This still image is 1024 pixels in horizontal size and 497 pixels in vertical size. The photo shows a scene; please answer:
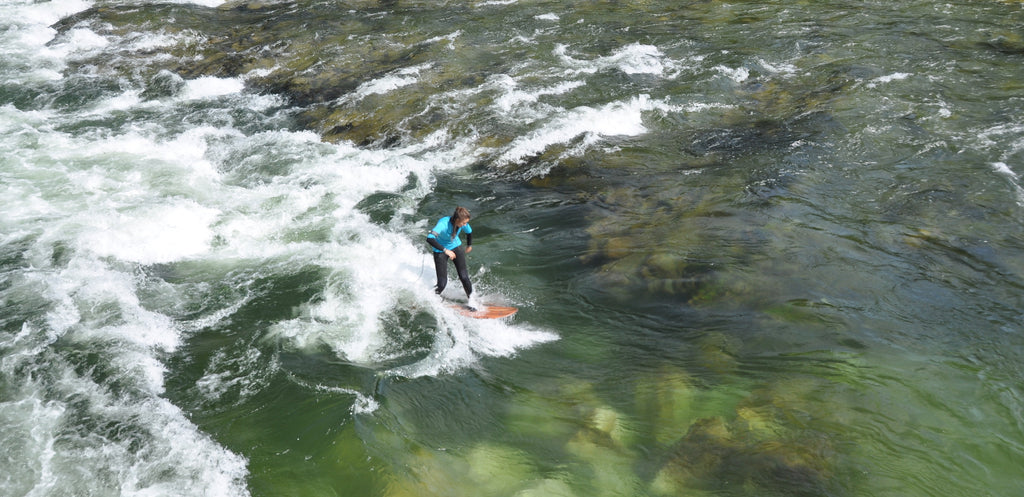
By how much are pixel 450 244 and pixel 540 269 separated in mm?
1445

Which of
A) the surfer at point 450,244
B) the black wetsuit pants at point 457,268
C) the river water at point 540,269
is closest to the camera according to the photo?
the river water at point 540,269

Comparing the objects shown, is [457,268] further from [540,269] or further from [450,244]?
[540,269]

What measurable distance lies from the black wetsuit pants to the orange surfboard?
9.8 inches

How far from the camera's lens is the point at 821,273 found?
816 cm

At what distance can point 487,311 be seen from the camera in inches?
322

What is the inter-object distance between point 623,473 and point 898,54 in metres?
13.1

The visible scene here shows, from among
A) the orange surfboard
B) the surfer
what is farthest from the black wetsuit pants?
the orange surfboard

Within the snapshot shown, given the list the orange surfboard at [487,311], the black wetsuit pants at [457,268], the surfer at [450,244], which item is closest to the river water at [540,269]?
the orange surfboard at [487,311]

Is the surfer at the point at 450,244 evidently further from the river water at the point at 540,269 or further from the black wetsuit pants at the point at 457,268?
the river water at the point at 540,269

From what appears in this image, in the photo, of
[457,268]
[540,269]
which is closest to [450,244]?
[457,268]

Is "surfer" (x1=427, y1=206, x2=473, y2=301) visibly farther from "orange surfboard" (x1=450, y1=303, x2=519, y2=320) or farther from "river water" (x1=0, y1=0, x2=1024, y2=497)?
"river water" (x1=0, y1=0, x2=1024, y2=497)

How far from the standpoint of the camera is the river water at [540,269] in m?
5.81

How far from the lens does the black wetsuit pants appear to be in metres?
8.33

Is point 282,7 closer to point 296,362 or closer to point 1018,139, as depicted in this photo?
point 296,362
